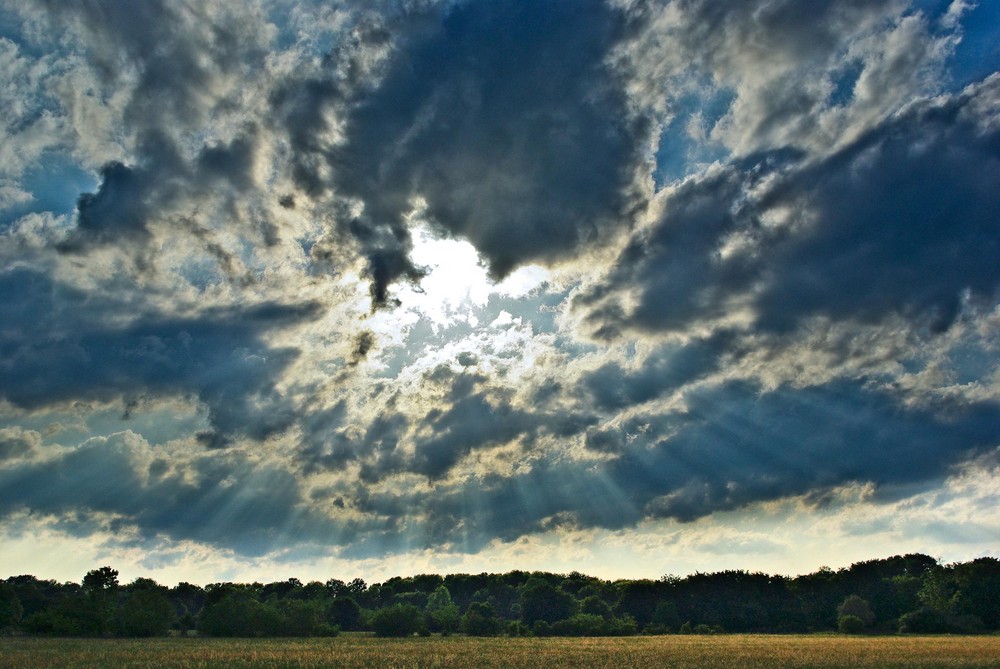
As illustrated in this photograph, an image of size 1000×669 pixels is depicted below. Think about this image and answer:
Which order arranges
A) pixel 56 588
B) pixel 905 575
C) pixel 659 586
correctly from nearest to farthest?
pixel 905 575, pixel 659 586, pixel 56 588

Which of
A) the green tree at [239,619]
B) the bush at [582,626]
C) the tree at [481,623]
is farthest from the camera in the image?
the tree at [481,623]

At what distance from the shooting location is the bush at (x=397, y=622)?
11931cm

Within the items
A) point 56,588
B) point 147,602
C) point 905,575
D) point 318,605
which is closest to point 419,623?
point 318,605

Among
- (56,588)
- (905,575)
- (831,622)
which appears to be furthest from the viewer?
(56,588)

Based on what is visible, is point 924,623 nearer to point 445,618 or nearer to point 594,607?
point 594,607

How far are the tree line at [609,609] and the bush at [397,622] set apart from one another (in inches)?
7.4

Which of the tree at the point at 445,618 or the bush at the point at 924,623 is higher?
the tree at the point at 445,618

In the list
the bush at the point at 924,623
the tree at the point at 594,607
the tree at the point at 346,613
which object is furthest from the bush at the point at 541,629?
the bush at the point at 924,623

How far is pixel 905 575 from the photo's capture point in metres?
149

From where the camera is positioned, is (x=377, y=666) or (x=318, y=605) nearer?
(x=377, y=666)

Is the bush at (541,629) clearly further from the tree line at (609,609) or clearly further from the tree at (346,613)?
the tree at (346,613)

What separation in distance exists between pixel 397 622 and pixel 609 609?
50.9 m

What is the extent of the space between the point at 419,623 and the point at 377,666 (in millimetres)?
74981

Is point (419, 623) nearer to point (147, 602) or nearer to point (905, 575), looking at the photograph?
point (147, 602)
